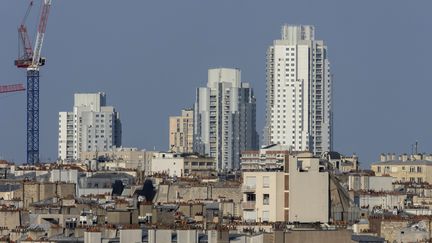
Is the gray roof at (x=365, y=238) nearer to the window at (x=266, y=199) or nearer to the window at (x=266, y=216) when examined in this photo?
the window at (x=266, y=216)

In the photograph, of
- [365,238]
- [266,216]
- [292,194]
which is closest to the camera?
[365,238]

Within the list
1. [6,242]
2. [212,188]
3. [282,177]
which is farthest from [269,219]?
[212,188]

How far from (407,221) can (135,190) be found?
139ft

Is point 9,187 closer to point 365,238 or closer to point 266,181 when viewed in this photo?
point 266,181

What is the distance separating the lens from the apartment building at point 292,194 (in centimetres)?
10262

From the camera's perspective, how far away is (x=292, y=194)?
103125 mm

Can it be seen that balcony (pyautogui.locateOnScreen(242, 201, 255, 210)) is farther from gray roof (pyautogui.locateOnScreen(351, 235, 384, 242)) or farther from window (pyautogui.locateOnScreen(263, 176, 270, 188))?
gray roof (pyautogui.locateOnScreen(351, 235, 384, 242))

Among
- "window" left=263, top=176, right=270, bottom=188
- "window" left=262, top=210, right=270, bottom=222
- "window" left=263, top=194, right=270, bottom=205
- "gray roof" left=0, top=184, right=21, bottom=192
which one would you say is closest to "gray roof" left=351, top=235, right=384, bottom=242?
"window" left=262, top=210, right=270, bottom=222

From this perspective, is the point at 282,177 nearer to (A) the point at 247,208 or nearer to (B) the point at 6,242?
(A) the point at 247,208

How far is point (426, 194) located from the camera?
15588cm

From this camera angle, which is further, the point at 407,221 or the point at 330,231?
the point at 407,221

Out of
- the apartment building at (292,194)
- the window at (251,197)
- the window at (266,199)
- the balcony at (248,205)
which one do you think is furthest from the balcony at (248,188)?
the window at (266,199)

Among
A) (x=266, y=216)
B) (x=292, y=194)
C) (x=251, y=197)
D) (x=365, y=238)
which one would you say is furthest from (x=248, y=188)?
(x=365, y=238)

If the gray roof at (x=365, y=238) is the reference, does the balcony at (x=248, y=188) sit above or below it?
above
